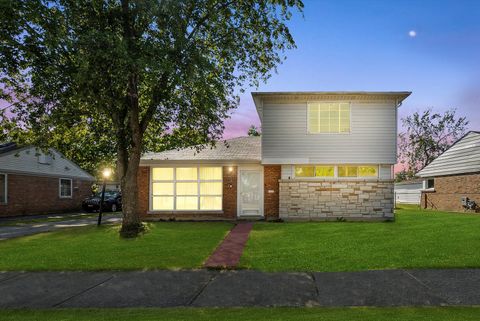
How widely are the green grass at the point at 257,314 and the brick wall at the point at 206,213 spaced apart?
11.9m

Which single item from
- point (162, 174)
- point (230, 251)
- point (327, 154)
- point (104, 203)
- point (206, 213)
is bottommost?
point (104, 203)

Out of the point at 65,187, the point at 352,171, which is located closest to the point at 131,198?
Result: the point at 352,171

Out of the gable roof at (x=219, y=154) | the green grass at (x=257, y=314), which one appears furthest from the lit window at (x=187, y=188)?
the green grass at (x=257, y=314)

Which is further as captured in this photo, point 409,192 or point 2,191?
point 409,192

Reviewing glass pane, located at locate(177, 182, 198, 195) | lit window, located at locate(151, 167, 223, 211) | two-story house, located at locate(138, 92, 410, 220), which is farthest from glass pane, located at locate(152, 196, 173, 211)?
two-story house, located at locate(138, 92, 410, 220)

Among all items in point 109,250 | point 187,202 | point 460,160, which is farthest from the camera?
point 460,160

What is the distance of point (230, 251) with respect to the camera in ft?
31.1

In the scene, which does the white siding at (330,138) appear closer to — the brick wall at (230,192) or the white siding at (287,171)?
the white siding at (287,171)

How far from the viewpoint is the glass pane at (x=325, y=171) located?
16.3 meters

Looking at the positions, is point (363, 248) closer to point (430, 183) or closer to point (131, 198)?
point (131, 198)

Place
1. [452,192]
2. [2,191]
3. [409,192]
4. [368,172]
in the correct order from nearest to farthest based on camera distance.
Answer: [368,172] → [2,191] → [452,192] → [409,192]

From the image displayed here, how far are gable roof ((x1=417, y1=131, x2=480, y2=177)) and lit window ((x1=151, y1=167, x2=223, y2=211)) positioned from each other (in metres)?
15.2

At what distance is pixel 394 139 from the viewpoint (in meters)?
15.9

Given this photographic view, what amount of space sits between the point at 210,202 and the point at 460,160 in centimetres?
1655
